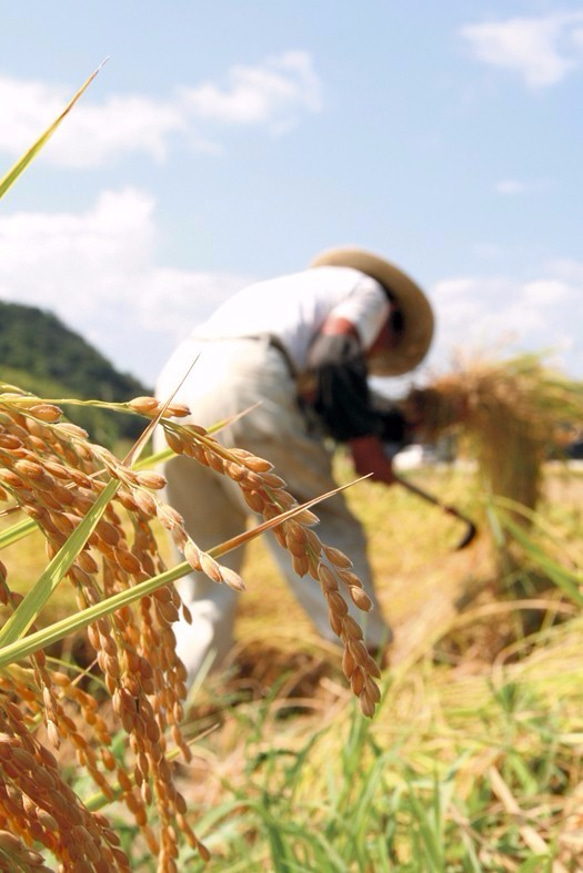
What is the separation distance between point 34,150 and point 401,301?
3.78m

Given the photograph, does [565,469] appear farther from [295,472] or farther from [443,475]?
[295,472]

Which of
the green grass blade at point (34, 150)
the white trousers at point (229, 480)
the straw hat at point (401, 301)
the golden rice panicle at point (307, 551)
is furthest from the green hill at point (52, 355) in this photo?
the golden rice panicle at point (307, 551)

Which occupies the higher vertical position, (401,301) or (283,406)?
(401,301)

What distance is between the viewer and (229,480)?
153 inches

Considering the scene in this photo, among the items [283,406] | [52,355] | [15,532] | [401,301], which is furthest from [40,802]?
[52,355]

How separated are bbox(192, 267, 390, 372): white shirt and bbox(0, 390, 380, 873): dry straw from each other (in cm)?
298

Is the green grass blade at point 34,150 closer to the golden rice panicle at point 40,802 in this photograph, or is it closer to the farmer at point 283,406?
the golden rice panicle at point 40,802

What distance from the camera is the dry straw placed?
63 centimetres

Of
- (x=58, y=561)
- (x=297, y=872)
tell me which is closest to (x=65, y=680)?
(x=58, y=561)

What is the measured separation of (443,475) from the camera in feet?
16.7

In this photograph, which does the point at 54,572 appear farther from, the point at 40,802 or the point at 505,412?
the point at 505,412

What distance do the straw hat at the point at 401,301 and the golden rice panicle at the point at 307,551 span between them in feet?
12.9

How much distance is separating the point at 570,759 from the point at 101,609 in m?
1.62

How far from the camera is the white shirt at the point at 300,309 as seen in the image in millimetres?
3779
